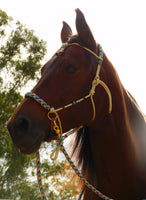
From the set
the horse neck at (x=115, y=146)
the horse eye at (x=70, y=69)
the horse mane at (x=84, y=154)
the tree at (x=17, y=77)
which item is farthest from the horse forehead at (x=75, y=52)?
the tree at (x=17, y=77)

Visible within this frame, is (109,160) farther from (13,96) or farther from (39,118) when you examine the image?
(13,96)

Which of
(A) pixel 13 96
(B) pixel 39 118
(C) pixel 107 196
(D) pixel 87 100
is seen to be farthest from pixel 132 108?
(A) pixel 13 96

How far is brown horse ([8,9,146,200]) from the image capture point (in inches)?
75.1

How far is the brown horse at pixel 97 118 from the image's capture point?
1.91m

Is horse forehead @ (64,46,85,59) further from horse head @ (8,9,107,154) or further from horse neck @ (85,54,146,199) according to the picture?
horse neck @ (85,54,146,199)

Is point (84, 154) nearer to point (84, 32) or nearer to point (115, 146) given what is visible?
point (115, 146)

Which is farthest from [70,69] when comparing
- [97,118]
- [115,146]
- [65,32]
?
[65,32]

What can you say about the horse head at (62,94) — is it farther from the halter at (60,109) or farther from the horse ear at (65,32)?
the horse ear at (65,32)

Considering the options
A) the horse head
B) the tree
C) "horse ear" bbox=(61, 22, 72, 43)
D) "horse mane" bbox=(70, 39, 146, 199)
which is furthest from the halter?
the tree

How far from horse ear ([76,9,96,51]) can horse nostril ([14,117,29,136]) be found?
3.11ft

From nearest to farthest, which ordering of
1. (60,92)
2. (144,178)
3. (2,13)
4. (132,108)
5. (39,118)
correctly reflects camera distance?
1. (39,118)
2. (60,92)
3. (144,178)
4. (132,108)
5. (2,13)

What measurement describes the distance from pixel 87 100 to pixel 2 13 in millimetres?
15214

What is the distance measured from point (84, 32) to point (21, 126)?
106 cm

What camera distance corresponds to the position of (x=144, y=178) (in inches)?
80.5
